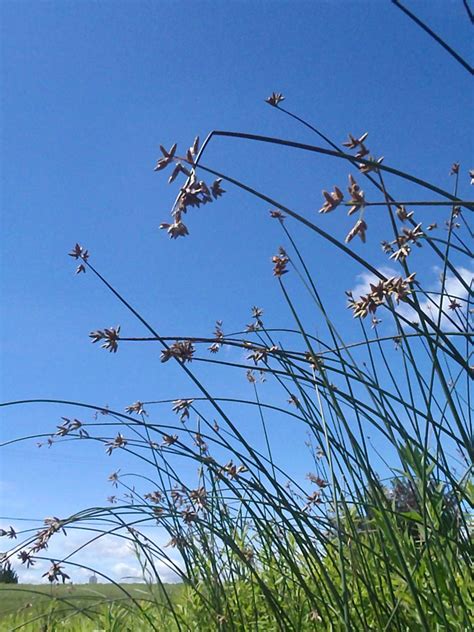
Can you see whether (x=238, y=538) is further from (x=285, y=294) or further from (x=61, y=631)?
(x=285, y=294)

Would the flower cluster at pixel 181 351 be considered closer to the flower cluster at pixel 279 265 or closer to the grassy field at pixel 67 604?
the flower cluster at pixel 279 265

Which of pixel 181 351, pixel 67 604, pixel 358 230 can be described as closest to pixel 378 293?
pixel 358 230

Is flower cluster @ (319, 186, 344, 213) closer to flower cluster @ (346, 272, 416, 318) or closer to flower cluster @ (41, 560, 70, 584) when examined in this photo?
flower cluster @ (346, 272, 416, 318)

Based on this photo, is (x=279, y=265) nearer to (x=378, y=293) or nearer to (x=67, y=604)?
(x=378, y=293)

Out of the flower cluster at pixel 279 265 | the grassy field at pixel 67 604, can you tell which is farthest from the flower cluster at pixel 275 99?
the grassy field at pixel 67 604

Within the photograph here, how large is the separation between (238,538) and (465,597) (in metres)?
1.56

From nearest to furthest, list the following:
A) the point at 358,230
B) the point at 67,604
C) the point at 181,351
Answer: the point at 358,230 → the point at 181,351 → the point at 67,604

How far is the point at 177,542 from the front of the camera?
2.44m

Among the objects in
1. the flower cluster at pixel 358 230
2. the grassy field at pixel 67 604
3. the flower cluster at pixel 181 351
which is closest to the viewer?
the flower cluster at pixel 358 230

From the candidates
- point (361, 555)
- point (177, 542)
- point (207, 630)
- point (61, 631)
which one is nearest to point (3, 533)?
point (177, 542)

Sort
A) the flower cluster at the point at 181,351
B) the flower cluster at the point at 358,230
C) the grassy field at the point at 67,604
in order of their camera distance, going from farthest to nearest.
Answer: the grassy field at the point at 67,604, the flower cluster at the point at 181,351, the flower cluster at the point at 358,230

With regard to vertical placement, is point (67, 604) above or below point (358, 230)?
below

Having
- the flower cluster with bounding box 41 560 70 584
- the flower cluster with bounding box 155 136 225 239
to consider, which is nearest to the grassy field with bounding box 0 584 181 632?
the flower cluster with bounding box 41 560 70 584

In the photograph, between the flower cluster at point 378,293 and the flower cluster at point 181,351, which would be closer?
the flower cluster at point 378,293
